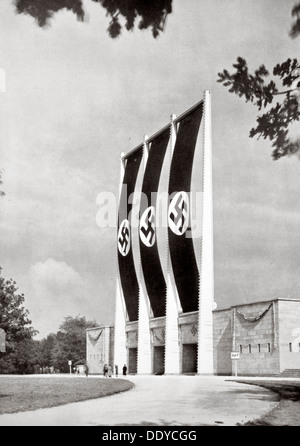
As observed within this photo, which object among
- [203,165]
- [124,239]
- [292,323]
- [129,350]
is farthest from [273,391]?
[129,350]

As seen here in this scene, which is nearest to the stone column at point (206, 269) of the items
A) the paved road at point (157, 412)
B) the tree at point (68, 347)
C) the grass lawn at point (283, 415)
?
the grass lawn at point (283, 415)

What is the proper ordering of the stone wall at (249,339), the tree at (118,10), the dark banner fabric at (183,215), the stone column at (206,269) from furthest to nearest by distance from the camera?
1. the stone column at (206,269)
2. the dark banner fabric at (183,215)
3. the stone wall at (249,339)
4. the tree at (118,10)

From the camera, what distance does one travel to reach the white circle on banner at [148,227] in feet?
123

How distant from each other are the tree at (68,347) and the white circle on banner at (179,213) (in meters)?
55.5

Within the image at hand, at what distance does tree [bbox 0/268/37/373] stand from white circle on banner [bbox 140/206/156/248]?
29.0ft

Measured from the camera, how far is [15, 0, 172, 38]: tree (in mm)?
10230

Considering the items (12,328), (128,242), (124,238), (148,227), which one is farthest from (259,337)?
(12,328)

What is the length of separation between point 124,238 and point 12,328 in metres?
13.2

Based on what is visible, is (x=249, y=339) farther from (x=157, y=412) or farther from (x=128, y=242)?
(x=157, y=412)

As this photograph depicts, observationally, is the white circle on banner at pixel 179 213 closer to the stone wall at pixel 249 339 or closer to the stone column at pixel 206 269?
the stone column at pixel 206 269
